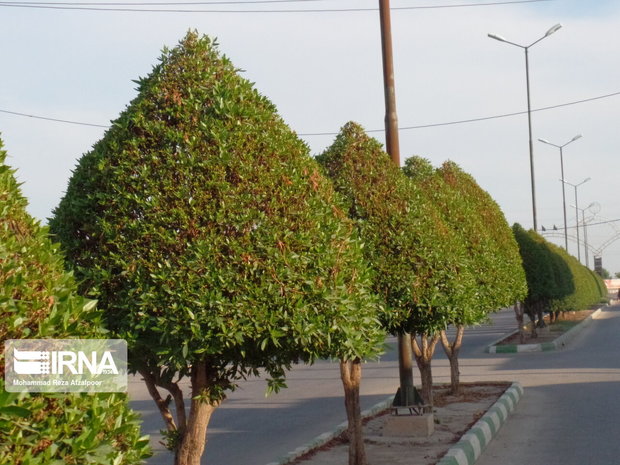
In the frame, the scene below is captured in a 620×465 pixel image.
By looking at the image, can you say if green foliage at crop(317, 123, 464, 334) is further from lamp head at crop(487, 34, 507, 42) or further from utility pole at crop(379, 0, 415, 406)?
lamp head at crop(487, 34, 507, 42)

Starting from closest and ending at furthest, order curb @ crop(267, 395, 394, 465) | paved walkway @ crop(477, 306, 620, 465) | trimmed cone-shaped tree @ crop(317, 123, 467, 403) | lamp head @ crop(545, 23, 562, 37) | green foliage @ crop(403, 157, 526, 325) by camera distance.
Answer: trimmed cone-shaped tree @ crop(317, 123, 467, 403) < curb @ crop(267, 395, 394, 465) < paved walkway @ crop(477, 306, 620, 465) < green foliage @ crop(403, 157, 526, 325) < lamp head @ crop(545, 23, 562, 37)

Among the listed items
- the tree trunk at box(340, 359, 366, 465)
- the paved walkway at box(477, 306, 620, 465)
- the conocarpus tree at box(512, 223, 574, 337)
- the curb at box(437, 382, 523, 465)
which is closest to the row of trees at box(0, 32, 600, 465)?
the tree trunk at box(340, 359, 366, 465)

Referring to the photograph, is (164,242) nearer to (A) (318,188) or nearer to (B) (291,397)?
(A) (318,188)

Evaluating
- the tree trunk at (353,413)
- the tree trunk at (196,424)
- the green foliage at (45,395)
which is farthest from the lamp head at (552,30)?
the green foliage at (45,395)

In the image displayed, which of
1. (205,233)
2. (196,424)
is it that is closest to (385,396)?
(196,424)

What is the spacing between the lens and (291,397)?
20.2 metres

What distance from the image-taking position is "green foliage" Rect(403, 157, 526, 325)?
1580 centimetres

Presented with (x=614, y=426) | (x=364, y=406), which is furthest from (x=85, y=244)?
(x=364, y=406)

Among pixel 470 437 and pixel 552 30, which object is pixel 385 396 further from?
pixel 552 30

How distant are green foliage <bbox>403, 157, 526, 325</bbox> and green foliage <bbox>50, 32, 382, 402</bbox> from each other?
5.88 m

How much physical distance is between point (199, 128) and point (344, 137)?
4.69 meters

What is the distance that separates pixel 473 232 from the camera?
16391 millimetres

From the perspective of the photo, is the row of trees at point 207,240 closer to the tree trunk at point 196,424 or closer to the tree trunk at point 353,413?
the tree trunk at point 196,424

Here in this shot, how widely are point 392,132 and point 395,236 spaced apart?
3.15 m
